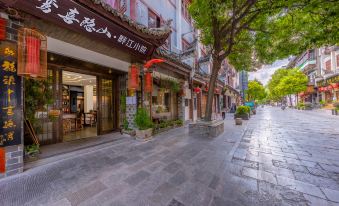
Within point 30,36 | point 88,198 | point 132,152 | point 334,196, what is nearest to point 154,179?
point 88,198

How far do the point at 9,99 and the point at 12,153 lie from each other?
1.19m

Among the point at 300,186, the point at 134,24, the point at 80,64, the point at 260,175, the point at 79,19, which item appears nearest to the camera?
the point at 300,186

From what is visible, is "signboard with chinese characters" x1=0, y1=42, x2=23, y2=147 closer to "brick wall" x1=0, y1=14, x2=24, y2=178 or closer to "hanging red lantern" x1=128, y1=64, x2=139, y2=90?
"brick wall" x1=0, y1=14, x2=24, y2=178

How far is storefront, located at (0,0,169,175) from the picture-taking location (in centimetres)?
304

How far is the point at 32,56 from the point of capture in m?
3.01

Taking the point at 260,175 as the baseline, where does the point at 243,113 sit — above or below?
above

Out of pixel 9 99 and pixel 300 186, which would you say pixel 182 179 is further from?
pixel 9 99

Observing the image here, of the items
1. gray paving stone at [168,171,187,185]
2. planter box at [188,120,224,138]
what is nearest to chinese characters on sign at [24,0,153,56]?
gray paving stone at [168,171,187,185]

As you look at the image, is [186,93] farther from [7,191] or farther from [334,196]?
[7,191]

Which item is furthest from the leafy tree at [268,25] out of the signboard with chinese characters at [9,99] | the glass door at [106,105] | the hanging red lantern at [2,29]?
the signboard with chinese characters at [9,99]

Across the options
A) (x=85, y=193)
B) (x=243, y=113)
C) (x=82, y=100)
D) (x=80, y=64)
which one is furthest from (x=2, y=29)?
(x=243, y=113)

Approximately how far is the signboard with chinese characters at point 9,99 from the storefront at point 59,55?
0.02 metres

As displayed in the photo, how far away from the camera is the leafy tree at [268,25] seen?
5.37 metres

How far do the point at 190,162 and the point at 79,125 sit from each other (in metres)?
8.16
